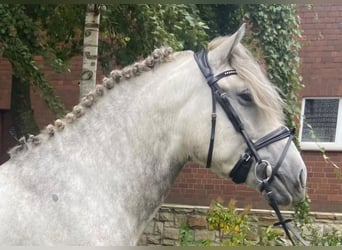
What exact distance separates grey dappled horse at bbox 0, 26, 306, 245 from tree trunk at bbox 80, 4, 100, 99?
127 centimetres

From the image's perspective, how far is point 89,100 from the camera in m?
1.74

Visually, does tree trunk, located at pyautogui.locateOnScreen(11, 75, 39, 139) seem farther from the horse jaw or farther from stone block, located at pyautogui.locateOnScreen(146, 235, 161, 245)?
the horse jaw

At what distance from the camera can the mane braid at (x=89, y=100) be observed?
1.69m

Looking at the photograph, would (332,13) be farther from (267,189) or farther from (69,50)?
(267,189)

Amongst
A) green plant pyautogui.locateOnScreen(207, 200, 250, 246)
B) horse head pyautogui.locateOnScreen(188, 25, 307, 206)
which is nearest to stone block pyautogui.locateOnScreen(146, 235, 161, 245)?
Result: green plant pyautogui.locateOnScreen(207, 200, 250, 246)

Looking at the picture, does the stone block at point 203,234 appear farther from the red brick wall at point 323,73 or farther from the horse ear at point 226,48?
the horse ear at point 226,48

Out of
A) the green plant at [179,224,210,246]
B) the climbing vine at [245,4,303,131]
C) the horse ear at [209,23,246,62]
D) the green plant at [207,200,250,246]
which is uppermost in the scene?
the climbing vine at [245,4,303,131]

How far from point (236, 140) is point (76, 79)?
441cm

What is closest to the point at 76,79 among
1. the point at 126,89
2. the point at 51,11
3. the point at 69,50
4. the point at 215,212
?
the point at 69,50

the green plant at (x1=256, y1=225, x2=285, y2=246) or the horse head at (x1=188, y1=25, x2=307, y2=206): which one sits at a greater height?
the horse head at (x1=188, y1=25, x2=307, y2=206)

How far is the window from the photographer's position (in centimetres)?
527

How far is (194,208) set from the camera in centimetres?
533

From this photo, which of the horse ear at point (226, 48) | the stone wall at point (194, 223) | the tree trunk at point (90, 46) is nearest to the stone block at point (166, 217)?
the stone wall at point (194, 223)

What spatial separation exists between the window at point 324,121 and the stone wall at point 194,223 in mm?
802
